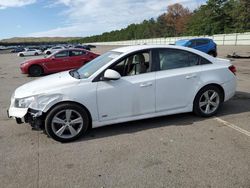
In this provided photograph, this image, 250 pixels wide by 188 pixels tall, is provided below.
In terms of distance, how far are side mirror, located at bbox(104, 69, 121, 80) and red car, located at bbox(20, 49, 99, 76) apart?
1096cm

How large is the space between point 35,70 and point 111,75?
11.2 metres

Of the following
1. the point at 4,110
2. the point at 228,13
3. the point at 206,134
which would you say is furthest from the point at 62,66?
the point at 228,13

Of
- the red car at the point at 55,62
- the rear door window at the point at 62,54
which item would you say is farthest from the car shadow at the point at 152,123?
the rear door window at the point at 62,54

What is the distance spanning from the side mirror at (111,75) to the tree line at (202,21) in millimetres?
39157

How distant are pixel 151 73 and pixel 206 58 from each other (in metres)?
1.35

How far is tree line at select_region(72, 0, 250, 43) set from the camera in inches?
1878

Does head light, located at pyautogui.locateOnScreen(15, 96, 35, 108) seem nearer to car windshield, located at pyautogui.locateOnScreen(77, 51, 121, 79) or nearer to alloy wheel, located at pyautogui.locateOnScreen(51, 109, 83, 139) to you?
alloy wheel, located at pyautogui.locateOnScreen(51, 109, 83, 139)

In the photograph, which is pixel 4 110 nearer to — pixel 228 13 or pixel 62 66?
pixel 62 66

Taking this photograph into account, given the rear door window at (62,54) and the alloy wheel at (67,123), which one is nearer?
the alloy wheel at (67,123)

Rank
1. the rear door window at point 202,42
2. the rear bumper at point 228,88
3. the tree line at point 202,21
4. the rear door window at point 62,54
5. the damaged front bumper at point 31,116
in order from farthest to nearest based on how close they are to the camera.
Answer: the tree line at point 202,21, the rear door window at point 202,42, the rear door window at point 62,54, the rear bumper at point 228,88, the damaged front bumper at point 31,116

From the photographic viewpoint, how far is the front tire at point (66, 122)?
482 cm

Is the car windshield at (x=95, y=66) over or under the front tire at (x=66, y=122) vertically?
over

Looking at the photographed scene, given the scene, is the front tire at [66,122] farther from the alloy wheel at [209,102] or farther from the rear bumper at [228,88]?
the rear bumper at [228,88]

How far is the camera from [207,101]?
19.3 ft
